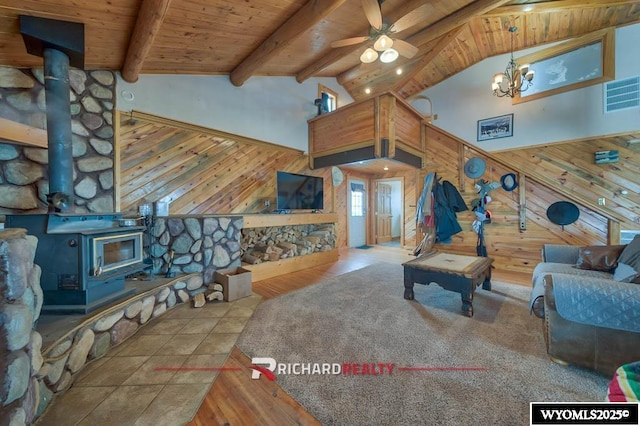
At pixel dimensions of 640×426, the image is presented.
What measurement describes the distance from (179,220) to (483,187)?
5.11m

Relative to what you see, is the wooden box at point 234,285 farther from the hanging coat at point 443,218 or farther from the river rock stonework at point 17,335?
the hanging coat at point 443,218

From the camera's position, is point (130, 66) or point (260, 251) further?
point (260, 251)

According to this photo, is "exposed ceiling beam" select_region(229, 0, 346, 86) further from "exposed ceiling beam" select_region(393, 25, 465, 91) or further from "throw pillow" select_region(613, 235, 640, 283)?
"throw pillow" select_region(613, 235, 640, 283)

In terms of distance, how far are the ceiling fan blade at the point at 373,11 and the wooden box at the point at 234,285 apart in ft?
10.7

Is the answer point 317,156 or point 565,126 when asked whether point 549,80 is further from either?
point 317,156

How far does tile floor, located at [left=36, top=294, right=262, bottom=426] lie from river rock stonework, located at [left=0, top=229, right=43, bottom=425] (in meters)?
0.22

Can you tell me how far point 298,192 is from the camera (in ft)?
14.3

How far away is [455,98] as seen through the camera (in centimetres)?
515

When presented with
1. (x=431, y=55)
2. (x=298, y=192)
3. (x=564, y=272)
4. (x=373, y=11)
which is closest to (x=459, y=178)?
(x=431, y=55)

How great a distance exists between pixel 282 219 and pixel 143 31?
2.64 m

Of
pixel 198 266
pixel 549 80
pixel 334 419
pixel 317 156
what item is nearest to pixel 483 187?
pixel 549 80

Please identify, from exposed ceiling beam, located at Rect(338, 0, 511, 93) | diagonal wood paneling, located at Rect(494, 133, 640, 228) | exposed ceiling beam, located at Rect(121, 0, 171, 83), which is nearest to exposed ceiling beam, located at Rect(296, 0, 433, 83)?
exposed ceiling beam, located at Rect(338, 0, 511, 93)

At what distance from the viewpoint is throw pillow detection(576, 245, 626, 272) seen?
2.26 metres

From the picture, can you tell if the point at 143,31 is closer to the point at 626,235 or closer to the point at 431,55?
the point at 431,55
